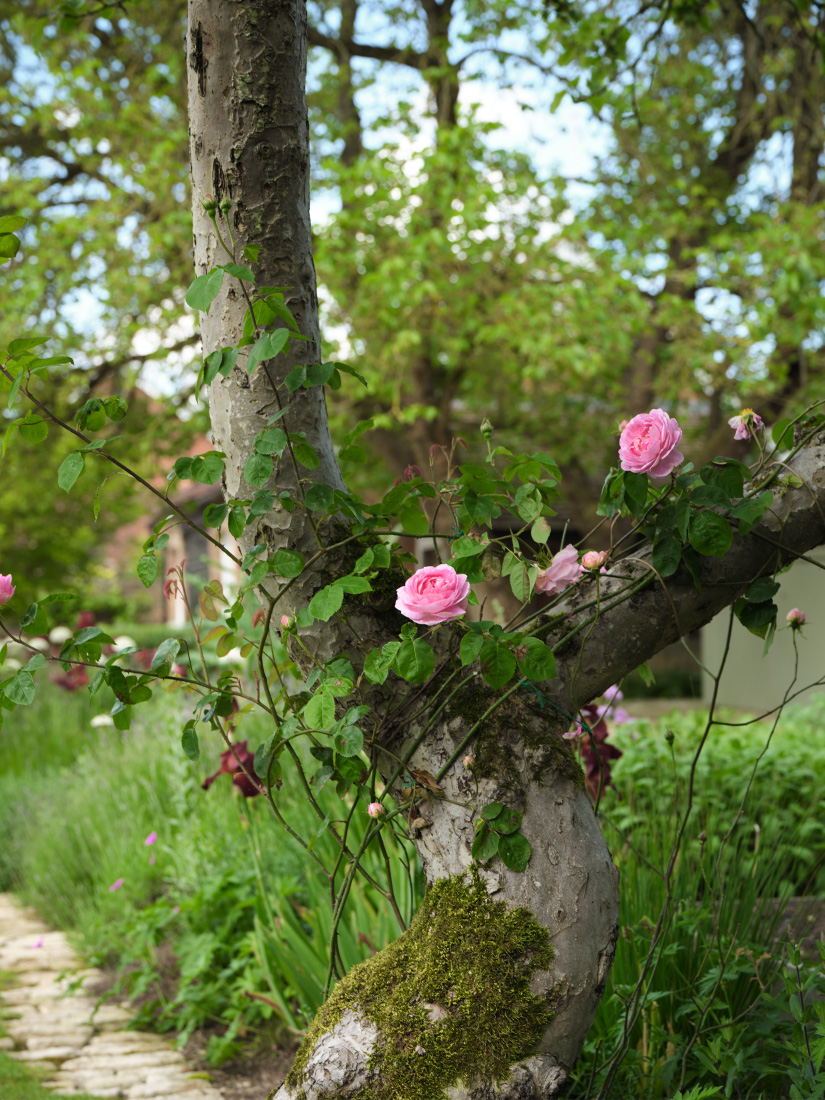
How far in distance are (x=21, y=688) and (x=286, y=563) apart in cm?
50

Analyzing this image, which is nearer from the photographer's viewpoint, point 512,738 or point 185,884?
point 512,738

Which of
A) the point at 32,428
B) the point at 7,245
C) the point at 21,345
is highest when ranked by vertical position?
the point at 7,245

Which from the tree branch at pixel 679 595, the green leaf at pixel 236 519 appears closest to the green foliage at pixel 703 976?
the tree branch at pixel 679 595

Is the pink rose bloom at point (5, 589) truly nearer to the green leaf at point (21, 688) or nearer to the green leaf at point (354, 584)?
the green leaf at point (21, 688)

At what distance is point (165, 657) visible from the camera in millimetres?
1621

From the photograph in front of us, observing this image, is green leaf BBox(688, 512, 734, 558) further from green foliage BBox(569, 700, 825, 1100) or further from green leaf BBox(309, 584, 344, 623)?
green leaf BBox(309, 584, 344, 623)

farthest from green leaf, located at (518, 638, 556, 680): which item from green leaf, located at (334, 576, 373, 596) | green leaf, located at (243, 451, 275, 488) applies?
green leaf, located at (243, 451, 275, 488)

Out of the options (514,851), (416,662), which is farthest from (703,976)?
(416,662)

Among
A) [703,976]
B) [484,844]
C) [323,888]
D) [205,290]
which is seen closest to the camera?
[205,290]

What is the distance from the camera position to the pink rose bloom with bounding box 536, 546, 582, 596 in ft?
5.29

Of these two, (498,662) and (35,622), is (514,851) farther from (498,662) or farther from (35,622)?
(35,622)

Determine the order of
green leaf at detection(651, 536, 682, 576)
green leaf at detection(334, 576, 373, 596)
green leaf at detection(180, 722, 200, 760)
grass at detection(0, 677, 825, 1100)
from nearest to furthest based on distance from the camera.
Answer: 1. green leaf at detection(334, 576, 373, 596)
2. green leaf at detection(651, 536, 682, 576)
3. green leaf at detection(180, 722, 200, 760)
4. grass at detection(0, 677, 825, 1100)

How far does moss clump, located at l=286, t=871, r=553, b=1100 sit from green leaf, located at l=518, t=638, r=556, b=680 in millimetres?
421

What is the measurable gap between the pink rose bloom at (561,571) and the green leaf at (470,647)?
26 centimetres
